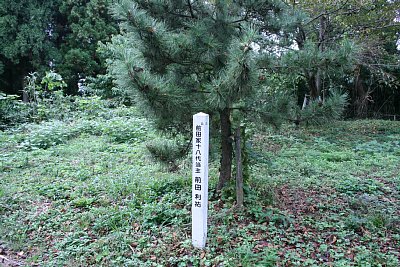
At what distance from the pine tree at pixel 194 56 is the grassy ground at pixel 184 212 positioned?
81cm

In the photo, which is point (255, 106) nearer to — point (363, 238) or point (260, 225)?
point (260, 225)

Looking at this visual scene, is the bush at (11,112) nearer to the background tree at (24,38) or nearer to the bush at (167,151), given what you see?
the background tree at (24,38)

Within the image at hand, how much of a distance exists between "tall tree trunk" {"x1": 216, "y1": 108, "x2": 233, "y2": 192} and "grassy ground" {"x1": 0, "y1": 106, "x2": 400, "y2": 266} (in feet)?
0.70

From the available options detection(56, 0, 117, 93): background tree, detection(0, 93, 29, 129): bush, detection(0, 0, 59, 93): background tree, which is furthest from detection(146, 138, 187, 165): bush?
detection(0, 0, 59, 93): background tree

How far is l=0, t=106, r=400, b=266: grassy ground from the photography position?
278 centimetres

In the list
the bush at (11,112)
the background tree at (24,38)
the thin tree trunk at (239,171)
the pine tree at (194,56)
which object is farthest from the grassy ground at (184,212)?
the background tree at (24,38)

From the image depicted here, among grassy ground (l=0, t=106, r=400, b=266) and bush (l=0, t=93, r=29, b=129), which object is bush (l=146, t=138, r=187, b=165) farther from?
bush (l=0, t=93, r=29, b=129)

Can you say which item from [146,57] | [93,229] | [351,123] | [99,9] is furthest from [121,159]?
[99,9]

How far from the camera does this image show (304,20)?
376cm

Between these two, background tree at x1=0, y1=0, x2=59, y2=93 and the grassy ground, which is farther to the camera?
background tree at x1=0, y1=0, x2=59, y2=93

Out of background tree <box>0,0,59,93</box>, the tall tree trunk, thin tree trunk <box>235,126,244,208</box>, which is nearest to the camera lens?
thin tree trunk <box>235,126,244,208</box>

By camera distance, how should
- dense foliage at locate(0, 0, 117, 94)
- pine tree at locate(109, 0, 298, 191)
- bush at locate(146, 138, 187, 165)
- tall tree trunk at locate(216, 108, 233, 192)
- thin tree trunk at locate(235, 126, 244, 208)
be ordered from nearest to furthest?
1. pine tree at locate(109, 0, 298, 191)
2. thin tree trunk at locate(235, 126, 244, 208)
3. tall tree trunk at locate(216, 108, 233, 192)
4. bush at locate(146, 138, 187, 165)
5. dense foliage at locate(0, 0, 117, 94)

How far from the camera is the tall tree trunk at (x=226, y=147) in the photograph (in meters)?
3.68

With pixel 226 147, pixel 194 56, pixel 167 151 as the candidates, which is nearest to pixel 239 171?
pixel 226 147
